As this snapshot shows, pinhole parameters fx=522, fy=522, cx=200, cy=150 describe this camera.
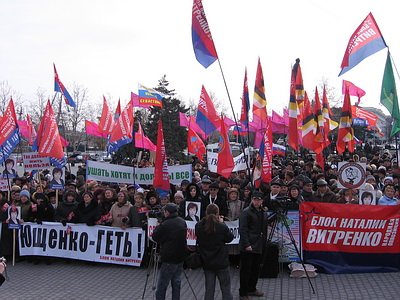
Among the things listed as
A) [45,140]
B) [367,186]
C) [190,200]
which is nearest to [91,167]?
[45,140]

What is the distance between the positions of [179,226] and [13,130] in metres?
7.77

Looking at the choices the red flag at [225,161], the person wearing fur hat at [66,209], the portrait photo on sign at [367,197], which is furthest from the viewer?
the red flag at [225,161]

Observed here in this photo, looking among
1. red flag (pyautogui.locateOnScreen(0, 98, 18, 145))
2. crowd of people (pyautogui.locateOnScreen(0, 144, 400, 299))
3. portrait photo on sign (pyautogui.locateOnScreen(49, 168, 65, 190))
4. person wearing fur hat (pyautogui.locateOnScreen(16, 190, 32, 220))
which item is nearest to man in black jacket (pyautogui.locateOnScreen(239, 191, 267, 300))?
crowd of people (pyautogui.locateOnScreen(0, 144, 400, 299))

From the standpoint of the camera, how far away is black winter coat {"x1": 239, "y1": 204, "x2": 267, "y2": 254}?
26.5ft

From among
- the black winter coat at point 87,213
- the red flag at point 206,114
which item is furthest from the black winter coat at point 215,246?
the red flag at point 206,114

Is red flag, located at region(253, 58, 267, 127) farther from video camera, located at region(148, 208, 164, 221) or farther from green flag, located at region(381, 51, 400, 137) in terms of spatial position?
video camera, located at region(148, 208, 164, 221)

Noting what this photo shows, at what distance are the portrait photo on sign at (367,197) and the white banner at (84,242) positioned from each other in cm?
441

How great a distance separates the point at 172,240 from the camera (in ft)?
24.2

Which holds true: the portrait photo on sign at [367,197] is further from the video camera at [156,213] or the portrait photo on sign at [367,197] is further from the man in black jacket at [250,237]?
the video camera at [156,213]

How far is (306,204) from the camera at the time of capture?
9828mm

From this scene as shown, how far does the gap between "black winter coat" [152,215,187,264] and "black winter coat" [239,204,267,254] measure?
3.50 feet

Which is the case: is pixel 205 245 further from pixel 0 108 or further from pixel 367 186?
pixel 0 108

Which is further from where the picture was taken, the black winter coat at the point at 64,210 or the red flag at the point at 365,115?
the red flag at the point at 365,115

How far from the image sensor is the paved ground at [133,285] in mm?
8523
